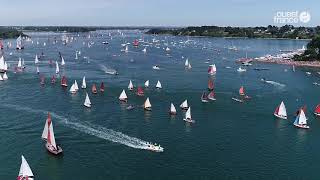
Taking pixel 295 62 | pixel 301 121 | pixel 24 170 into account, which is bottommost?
pixel 24 170

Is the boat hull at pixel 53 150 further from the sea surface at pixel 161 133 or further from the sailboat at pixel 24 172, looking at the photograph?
the sailboat at pixel 24 172

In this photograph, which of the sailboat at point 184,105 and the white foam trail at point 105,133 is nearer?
the white foam trail at point 105,133

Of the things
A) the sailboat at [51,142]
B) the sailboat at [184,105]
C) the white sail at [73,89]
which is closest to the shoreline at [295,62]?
the sailboat at [184,105]

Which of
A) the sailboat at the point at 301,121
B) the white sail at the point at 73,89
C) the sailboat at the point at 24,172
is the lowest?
the sailboat at the point at 24,172

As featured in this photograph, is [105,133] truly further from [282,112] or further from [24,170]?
[282,112]

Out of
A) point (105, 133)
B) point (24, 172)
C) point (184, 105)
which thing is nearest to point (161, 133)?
point (105, 133)

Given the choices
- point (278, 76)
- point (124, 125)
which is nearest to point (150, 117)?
point (124, 125)

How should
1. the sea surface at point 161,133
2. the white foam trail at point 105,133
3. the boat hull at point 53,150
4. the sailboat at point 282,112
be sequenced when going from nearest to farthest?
the sea surface at point 161,133
the boat hull at point 53,150
the white foam trail at point 105,133
the sailboat at point 282,112

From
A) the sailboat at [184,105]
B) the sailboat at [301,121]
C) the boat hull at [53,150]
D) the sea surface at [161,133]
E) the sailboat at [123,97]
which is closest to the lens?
the sea surface at [161,133]

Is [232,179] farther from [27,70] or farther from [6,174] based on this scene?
[27,70]

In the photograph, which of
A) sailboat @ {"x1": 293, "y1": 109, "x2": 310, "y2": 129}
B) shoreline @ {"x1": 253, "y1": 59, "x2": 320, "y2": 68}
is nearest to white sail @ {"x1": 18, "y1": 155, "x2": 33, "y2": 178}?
sailboat @ {"x1": 293, "y1": 109, "x2": 310, "y2": 129}

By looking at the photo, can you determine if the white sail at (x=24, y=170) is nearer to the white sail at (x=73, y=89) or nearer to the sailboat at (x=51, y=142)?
the sailboat at (x=51, y=142)

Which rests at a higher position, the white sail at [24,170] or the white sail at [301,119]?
the white sail at [301,119]
